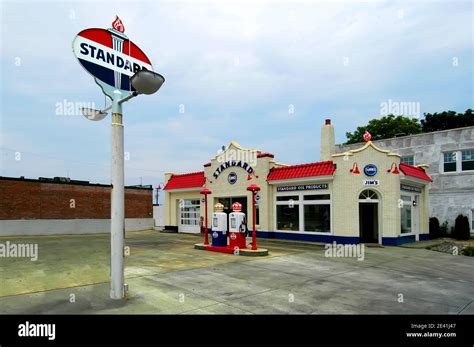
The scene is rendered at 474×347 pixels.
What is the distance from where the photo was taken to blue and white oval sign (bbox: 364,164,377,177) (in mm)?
16891

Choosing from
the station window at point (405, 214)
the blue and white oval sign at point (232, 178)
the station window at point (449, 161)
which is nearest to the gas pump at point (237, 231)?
the blue and white oval sign at point (232, 178)

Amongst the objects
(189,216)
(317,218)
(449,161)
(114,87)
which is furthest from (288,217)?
(114,87)

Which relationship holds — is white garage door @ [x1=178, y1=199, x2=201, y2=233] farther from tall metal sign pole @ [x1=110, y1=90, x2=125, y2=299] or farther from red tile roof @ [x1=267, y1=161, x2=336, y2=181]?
tall metal sign pole @ [x1=110, y1=90, x2=125, y2=299]

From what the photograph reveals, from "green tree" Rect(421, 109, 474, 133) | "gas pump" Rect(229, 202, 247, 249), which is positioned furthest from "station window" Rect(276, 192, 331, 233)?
"green tree" Rect(421, 109, 474, 133)

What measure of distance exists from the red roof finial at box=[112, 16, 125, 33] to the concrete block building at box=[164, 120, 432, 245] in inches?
498

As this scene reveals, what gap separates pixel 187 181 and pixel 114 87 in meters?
19.2

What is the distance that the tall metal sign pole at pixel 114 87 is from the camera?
6.54 m

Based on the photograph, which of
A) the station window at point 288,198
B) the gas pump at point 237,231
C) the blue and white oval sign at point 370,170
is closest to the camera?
the gas pump at point 237,231

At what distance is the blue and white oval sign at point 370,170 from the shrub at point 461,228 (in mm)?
8569

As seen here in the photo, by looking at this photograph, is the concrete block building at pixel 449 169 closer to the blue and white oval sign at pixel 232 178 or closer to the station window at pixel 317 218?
the station window at pixel 317 218

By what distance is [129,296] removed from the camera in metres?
6.93

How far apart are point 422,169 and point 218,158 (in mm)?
12661
